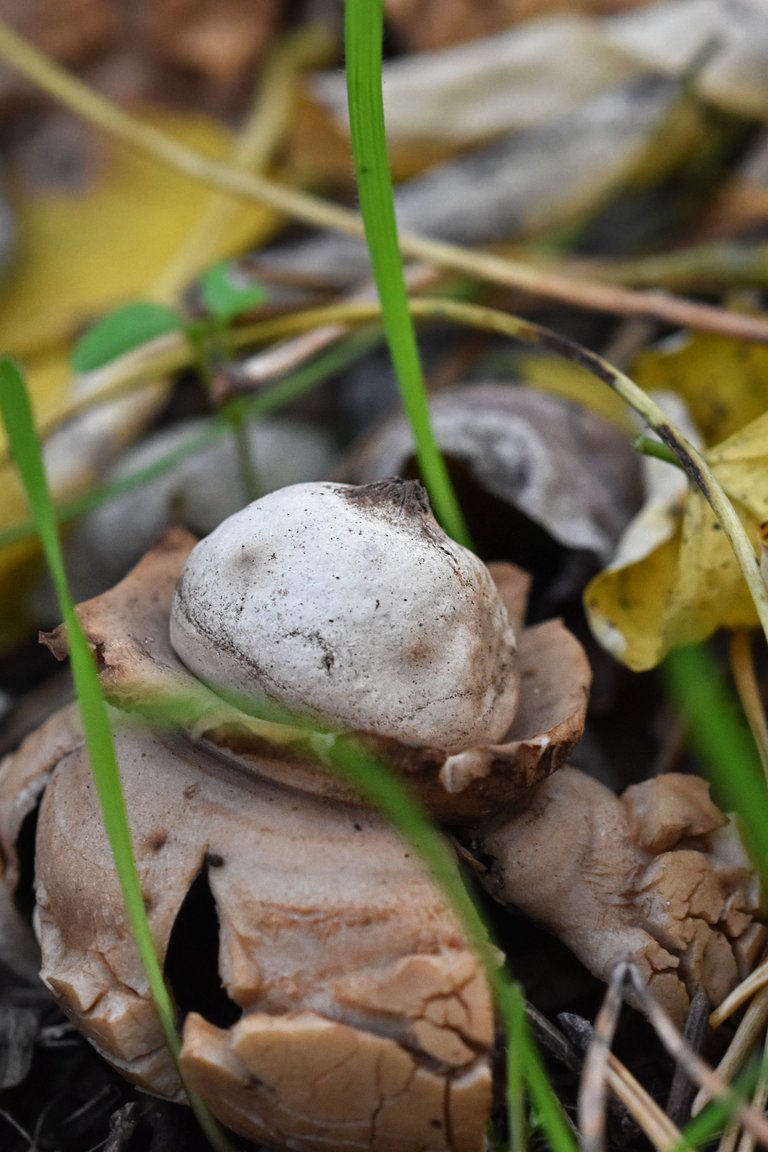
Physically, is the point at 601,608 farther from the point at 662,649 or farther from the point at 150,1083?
the point at 150,1083

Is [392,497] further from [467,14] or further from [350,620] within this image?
[467,14]

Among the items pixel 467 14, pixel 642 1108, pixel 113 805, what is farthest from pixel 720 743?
pixel 467 14

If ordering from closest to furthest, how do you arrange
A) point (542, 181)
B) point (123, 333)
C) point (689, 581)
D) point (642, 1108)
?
point (642, 1108) → point (689, 581) → point (123, 333) → point (542, 181)

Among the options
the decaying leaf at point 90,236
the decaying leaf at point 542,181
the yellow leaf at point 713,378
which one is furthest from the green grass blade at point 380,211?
the decaying leaf at point 542,181

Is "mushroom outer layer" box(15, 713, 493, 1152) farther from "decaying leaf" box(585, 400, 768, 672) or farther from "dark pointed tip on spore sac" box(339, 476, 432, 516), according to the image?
"decaying leaf" box(585, 400, 768, 672)

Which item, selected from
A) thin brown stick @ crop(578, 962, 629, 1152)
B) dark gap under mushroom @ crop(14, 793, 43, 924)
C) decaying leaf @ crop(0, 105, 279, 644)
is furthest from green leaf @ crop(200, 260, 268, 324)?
thin brown stick @ crop(578, 962, 629, 1152)

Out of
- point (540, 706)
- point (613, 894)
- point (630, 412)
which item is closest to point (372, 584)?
point (540, 706)

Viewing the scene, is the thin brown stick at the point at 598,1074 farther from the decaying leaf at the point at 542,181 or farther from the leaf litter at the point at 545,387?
the decaying leaf at the point at 542,181
